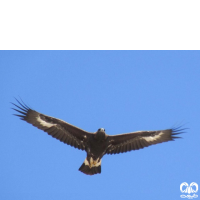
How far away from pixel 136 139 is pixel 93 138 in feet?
5.45

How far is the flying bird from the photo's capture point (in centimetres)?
1362

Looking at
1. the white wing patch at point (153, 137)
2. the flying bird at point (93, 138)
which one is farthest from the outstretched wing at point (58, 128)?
the white wing patch at point (153, 137)

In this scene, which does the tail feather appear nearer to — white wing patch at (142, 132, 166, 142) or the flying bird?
the flying bird

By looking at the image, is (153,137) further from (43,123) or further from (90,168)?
(43,123)

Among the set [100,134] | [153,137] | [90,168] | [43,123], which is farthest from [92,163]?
[153,137]

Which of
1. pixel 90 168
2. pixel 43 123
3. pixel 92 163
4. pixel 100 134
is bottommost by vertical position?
pixel 90 168

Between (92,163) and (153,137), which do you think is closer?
(92,163)

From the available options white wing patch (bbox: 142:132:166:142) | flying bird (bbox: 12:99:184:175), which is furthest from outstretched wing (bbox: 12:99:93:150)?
white wing patch (bbox: 142:132:166:142)

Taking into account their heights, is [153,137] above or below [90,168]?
above

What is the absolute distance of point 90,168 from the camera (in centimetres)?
1362

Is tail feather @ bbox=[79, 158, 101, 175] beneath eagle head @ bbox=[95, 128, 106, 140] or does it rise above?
beneath
